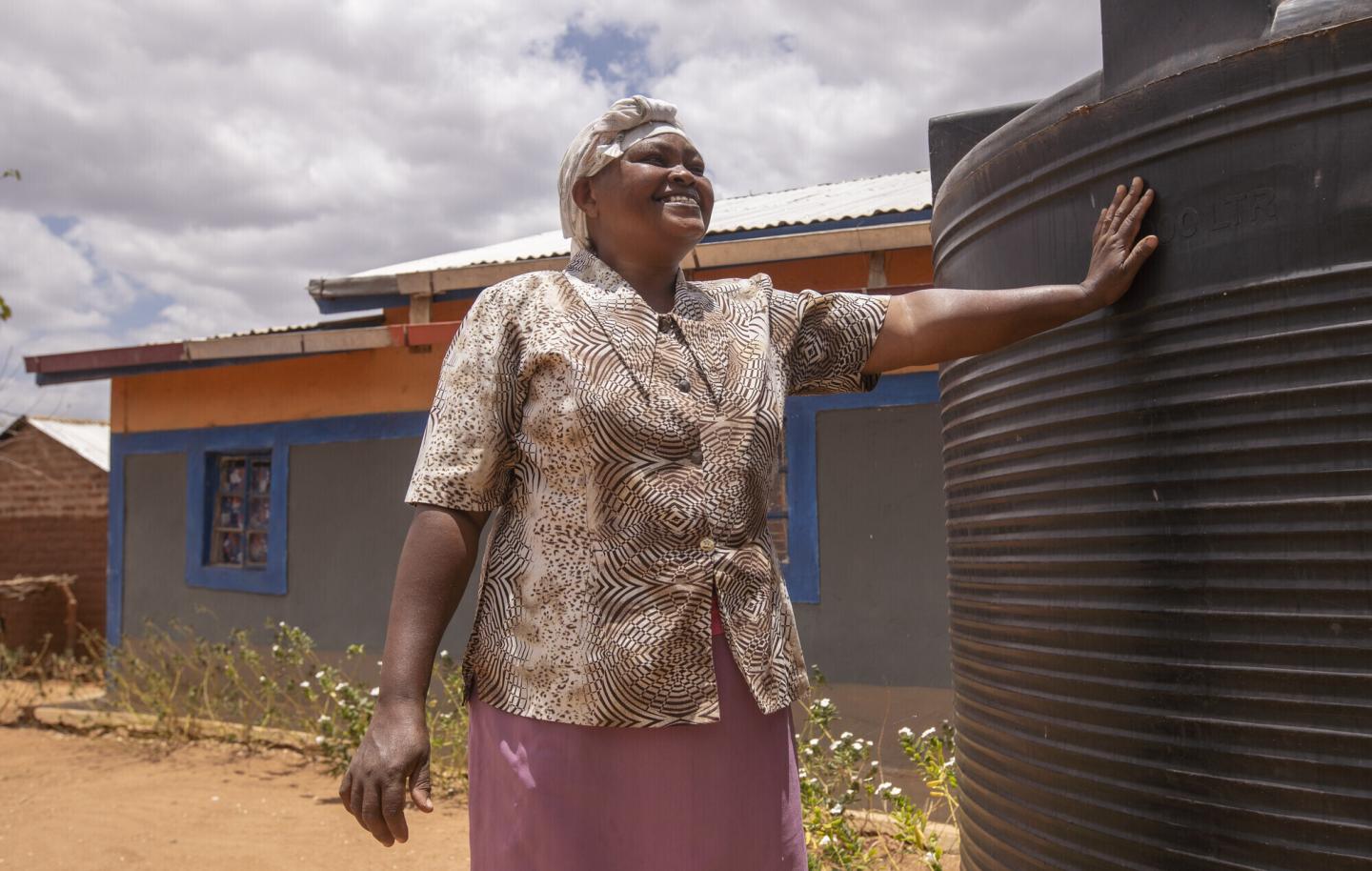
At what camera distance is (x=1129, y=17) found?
4.77ft

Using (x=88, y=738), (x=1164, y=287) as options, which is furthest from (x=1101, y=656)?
(x=88, y=738)

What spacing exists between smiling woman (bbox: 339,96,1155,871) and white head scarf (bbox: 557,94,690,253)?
26 mm

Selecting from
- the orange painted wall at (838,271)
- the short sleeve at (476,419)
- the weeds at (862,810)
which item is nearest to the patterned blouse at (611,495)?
the short sleeve at (476,419)

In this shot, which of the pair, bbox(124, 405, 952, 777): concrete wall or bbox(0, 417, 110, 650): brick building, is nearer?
bbox(124, 405, 952, 777): concrete wall

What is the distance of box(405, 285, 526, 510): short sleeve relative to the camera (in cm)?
142

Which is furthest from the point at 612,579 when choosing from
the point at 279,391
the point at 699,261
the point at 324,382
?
the point at 279,391

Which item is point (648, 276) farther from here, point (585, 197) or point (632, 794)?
point (632, 794)

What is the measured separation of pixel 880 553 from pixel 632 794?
13.4 feet

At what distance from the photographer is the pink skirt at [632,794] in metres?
1.38

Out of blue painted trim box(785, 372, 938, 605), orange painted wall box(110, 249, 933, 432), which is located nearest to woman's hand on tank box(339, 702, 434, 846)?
blue painted trim box(785, 372, 938, 605)

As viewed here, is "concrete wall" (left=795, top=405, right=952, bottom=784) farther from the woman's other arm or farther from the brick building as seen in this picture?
the brick building

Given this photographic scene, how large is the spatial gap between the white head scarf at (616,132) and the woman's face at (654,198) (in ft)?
0.04

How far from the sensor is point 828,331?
161cm

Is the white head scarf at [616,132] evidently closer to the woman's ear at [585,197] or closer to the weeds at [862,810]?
the woman's ear at [585,197]
